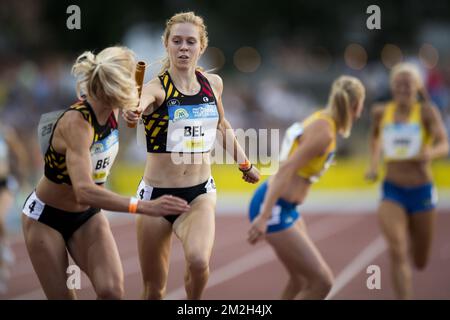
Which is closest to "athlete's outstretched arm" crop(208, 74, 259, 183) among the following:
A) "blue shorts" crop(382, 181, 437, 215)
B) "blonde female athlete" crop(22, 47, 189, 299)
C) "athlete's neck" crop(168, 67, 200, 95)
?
"athlete's neck" crop(168, 67, 200, 95)

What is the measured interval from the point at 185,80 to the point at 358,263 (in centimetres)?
554

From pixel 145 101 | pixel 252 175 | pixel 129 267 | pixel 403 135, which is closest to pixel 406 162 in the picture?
pixel 403 135

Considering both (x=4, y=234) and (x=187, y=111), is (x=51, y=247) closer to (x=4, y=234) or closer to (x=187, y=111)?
(x=187, y=111)

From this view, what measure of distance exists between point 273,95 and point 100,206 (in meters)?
18.2

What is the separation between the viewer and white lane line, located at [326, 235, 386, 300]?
9242 mm

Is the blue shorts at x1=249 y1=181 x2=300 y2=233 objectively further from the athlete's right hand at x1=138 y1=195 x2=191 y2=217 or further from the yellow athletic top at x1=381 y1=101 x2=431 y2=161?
the yellow athletic top at x1=381 y1=101 x2=431 y2=161

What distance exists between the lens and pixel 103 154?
554 cm

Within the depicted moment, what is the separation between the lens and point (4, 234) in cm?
948

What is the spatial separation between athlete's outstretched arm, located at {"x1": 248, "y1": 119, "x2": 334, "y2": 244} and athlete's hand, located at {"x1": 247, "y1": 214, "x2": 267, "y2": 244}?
2.2 inches

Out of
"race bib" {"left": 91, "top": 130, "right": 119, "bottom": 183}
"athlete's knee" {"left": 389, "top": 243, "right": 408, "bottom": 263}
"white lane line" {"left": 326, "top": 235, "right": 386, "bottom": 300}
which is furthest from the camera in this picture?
"white lane line" {"left": 326, "top": 235, "right": 386, "bottom": 300}

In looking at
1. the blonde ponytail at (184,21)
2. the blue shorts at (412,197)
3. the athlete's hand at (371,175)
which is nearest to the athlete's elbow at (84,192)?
the blonde ponytail at (184,21)

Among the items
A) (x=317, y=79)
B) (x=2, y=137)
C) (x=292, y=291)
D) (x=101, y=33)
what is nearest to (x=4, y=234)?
(x=2, y=137)

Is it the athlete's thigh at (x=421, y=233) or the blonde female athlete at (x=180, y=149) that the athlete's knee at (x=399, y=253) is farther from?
the blonde female athlete at (x=180, y=149)

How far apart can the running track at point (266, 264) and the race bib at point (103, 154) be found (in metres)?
3.06
